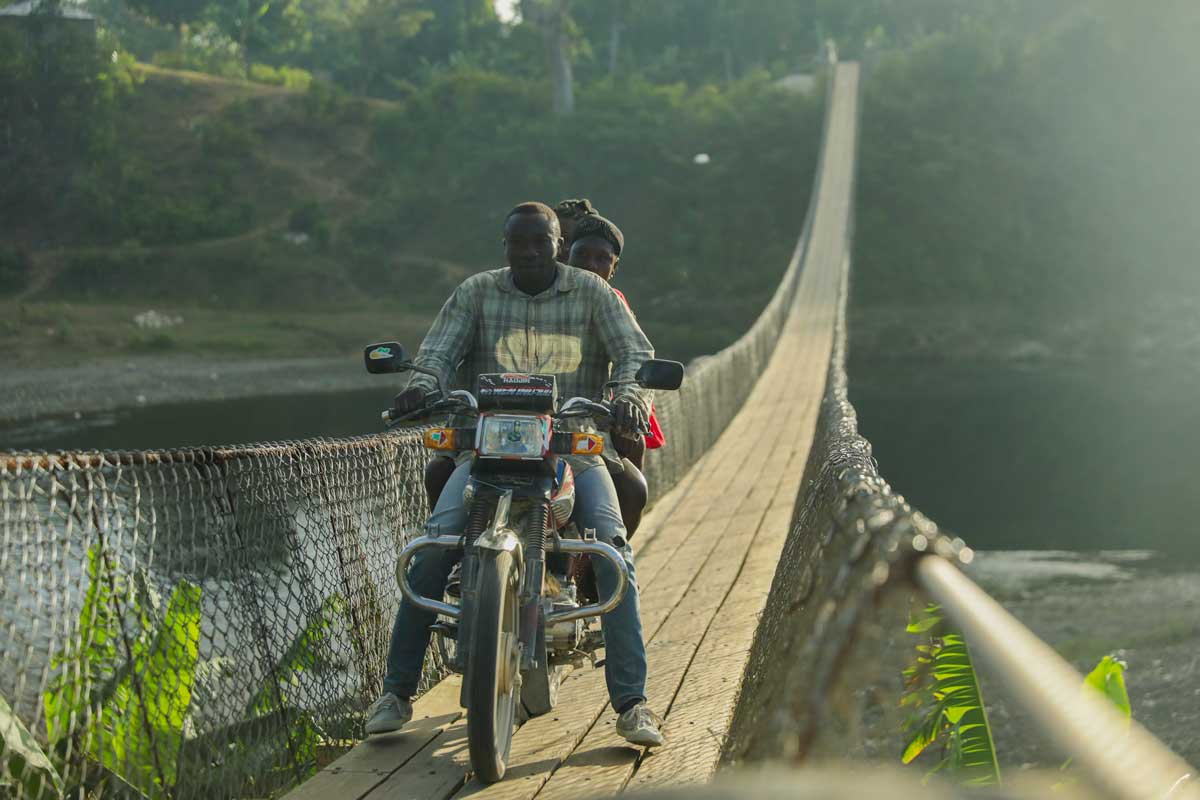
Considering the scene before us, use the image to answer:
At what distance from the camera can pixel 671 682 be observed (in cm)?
382

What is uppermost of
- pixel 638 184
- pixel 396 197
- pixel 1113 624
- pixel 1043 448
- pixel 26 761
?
pixel 638 184

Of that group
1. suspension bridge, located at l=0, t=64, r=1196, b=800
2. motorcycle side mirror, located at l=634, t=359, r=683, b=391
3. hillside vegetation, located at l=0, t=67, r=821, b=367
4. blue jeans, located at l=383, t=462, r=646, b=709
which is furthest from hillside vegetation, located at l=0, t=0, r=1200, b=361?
motorcycle side mirror, located at l=634, t=359, r=683, b=391

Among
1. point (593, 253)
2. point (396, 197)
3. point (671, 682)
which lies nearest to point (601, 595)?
point (671, 682)

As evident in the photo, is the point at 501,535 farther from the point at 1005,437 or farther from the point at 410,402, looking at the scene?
the point at 1005,437

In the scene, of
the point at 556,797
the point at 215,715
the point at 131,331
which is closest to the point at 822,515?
the point at 556,797

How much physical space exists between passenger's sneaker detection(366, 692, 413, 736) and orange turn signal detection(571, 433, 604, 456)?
67 centimetres

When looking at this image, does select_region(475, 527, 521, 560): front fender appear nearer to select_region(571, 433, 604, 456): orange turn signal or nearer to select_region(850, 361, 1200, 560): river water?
select_region(571, 433, 604, 456): orange turn signal

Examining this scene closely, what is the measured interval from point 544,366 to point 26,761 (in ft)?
4.57

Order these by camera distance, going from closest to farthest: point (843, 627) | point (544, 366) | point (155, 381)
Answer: point (843, 627), point (544, 366), point (155, 381)

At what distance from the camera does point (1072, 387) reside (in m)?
29.2

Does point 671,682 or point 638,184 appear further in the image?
point 638,184

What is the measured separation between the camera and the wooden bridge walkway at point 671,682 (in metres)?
3.01

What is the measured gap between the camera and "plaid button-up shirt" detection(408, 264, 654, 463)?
11.2 feet

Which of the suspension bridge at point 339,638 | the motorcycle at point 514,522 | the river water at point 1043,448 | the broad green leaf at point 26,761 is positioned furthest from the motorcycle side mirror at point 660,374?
the river water at point 1043,448
